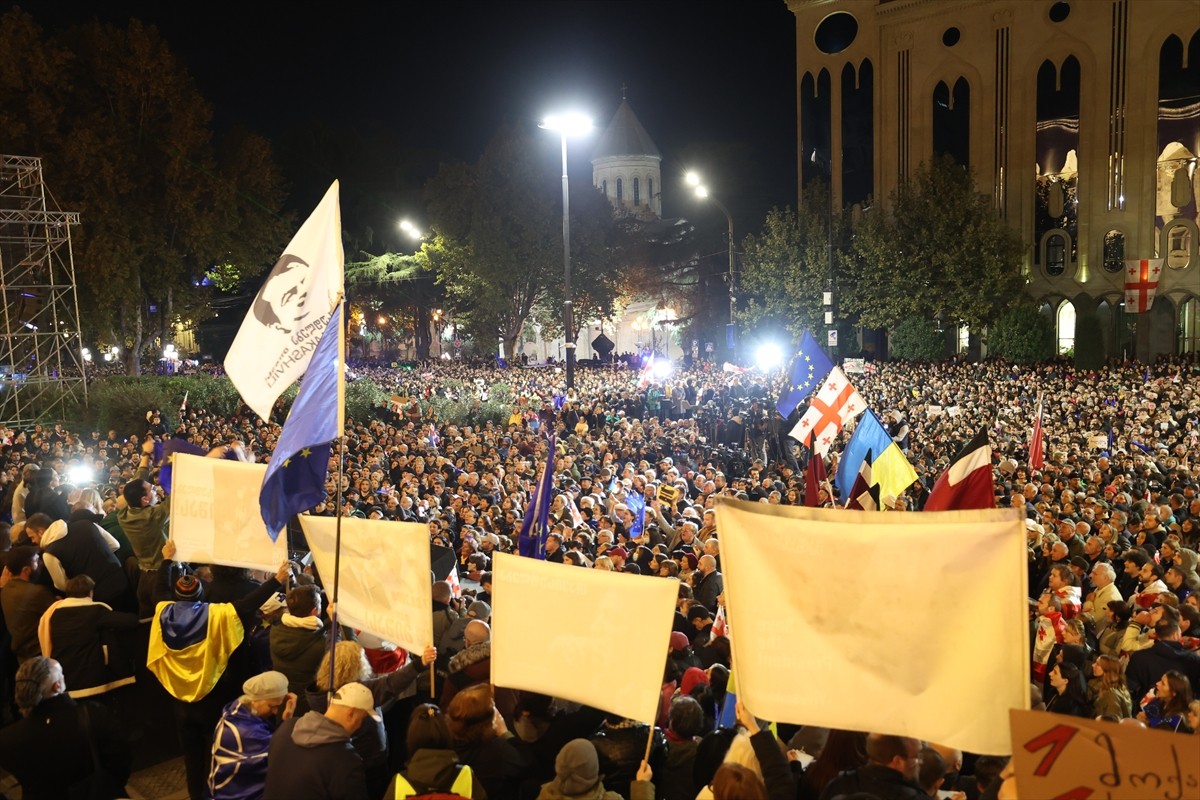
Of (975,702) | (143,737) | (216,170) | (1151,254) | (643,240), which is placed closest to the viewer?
(975,702)

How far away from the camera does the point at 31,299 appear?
92.9 feet

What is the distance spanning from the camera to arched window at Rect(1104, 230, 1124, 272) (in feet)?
136

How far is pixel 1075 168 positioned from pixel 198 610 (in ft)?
145

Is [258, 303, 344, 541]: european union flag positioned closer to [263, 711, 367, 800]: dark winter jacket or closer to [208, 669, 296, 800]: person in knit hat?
[208, 669, 296, 800]: person in knit hat

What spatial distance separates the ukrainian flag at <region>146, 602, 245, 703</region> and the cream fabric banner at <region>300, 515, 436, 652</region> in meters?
0.64

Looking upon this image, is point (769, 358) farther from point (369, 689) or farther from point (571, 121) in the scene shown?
point (369, 689)

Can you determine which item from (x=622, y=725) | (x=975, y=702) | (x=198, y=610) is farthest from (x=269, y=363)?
(x=975, y=702)

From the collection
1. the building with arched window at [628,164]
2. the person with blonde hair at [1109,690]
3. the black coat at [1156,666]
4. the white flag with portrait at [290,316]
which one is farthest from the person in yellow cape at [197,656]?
the building with arched window at [628,164]

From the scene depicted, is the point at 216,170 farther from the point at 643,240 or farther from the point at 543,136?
the point at 643,240

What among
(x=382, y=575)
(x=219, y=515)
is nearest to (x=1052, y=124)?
(x=219, y=515)

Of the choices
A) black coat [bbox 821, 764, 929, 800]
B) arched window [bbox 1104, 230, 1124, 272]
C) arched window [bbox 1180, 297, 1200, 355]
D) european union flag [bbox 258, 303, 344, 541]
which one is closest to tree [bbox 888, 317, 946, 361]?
arched window [bbox 1104, 230, 1124, 272]

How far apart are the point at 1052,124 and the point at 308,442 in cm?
4360

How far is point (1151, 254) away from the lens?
4075 cm

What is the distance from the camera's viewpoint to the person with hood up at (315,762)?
4090 millimetres
